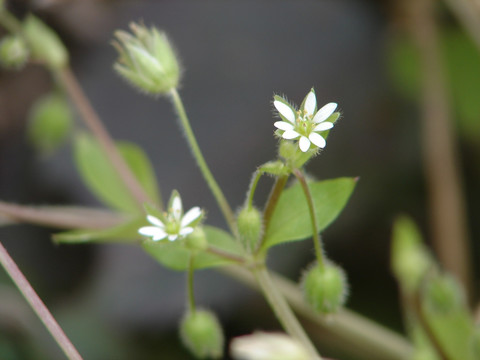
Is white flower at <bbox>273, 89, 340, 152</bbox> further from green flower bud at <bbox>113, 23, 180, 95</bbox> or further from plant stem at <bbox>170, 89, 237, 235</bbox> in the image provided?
green flower bud at <bbox>113, 23, 180, 95</bbox>

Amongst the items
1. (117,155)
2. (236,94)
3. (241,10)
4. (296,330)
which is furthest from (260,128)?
(296,330)

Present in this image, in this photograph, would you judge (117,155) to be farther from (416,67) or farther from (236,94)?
(416,67)

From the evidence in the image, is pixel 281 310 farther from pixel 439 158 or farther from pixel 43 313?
pixel 439 158

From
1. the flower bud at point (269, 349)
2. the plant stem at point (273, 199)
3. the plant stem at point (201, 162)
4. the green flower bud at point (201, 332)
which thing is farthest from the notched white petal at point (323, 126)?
the green flower bud at point (201, 332)

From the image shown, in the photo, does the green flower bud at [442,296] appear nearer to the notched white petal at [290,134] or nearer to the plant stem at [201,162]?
the plant stem at [201,162]

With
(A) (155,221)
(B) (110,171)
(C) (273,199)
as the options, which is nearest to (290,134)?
(C) (273,199)

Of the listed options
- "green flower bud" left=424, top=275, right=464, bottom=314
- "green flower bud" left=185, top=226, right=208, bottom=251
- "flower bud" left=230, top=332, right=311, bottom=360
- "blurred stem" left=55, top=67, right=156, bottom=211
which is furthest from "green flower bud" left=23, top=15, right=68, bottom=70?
"green flower bud" left=424, top=275, right=464, bottom=314
